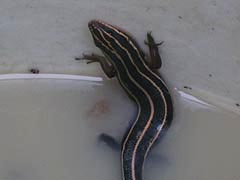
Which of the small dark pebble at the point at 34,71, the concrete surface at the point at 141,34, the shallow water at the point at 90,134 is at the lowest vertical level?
the shallow water at the point at 90,134

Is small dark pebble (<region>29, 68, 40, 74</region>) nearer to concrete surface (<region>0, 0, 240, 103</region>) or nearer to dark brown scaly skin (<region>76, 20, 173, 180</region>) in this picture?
concrete surface (<region>0, 0, 240, 103</region>)

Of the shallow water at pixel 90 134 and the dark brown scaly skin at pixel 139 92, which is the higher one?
the dark brown scaly skin at pixel 139 92

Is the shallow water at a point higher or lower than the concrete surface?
lower

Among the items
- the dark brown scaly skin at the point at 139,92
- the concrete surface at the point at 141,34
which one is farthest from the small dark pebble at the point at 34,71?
the dark brown scaly skin at the point at 139,92

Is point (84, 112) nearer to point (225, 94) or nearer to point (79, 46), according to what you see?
point (79, 46)

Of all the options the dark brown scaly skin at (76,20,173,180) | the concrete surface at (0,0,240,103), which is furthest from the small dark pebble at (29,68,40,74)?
the dark brown scaly skin at (76,20,173,180)

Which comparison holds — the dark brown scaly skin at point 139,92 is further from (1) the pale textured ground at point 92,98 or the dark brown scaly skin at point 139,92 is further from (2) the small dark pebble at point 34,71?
(2) the small dark pebble at point 34,71

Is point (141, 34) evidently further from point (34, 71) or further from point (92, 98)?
point (34, 71)

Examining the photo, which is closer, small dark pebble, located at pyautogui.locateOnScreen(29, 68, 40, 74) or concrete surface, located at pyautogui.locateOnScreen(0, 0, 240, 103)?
concrete surface, located at pyautogui.locateOnScreen(0, 0, 240, 103)

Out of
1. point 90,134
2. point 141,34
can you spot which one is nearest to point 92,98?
point 90,134
